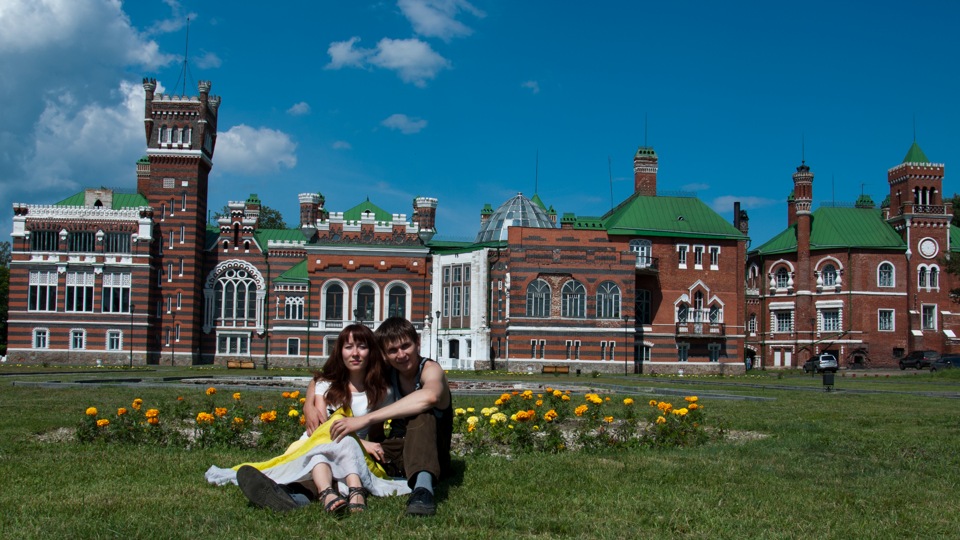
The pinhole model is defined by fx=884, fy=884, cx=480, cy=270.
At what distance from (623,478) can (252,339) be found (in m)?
58.2

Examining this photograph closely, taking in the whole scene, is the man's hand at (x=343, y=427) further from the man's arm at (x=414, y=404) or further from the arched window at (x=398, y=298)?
the arched window at (x=398, y=298)

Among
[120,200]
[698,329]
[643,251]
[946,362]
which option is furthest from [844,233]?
[120,200]

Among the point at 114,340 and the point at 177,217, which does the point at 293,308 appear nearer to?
the point at 177,217

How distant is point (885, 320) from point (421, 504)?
6181cm

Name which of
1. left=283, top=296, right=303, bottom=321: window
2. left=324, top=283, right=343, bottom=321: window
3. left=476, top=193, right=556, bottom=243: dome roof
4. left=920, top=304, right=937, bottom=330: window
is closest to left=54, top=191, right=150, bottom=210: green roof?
left=283, top=296, right=303, bottom=321: window

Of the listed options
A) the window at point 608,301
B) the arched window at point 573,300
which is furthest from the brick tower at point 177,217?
the window at point 608,301

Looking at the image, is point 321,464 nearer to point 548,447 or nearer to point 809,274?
point 548,447

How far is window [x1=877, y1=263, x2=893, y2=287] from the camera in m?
62.1

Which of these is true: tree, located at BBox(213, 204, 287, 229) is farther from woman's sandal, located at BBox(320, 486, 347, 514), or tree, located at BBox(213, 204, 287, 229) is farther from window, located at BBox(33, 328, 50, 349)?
woman's sandal, located at BBox(320, 486, 347, 514)

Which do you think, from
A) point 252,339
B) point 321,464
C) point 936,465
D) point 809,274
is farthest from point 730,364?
point 321,464

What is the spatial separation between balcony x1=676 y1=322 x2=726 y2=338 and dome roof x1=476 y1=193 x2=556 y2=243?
11.4 meters

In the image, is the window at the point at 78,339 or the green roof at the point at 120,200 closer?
the window at the point at 78,339

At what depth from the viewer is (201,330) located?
6378cm

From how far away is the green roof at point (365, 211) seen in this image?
64.0 m
